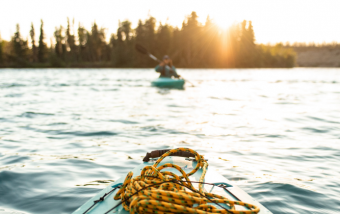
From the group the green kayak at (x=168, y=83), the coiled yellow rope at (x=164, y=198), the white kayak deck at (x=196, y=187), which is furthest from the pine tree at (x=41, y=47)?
the coiled yellow rope at (x=164, y=198)

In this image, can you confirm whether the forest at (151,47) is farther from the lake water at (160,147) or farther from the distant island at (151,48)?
the lake water at (160,147)

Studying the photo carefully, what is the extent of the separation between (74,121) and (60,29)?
2638 inches

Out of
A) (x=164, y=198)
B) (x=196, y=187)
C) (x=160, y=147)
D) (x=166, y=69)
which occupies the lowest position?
(x=160, y=147)

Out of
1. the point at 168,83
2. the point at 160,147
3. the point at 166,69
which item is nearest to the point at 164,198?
the point at 160,147

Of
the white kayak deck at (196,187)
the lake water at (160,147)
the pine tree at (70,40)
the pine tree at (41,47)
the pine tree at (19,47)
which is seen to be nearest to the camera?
the white kayak deck at (196,187)

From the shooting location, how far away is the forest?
60719mm

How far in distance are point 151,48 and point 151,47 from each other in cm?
30

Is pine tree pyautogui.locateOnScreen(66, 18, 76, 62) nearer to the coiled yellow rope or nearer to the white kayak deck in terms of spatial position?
the white kayak deck

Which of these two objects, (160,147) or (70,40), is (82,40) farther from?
(160,147)

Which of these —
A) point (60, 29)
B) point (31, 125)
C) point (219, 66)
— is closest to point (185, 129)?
point (31, 125)

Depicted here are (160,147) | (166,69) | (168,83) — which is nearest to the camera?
(160,147)

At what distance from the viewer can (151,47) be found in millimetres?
63156

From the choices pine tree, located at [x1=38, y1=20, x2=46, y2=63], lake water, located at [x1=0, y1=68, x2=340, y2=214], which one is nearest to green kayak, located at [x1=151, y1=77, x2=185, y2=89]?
lake water, located at [x1=0, y1=68, x2=340, y2=214]

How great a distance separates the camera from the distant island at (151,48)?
60.7 meters
